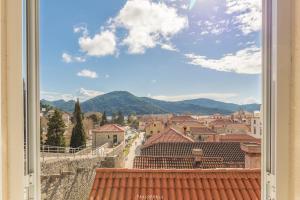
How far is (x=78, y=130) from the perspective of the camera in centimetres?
99

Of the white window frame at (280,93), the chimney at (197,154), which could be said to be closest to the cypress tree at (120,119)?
the chimney at (197,154)

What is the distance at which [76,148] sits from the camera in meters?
0.99

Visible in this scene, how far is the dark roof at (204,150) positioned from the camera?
101 cm

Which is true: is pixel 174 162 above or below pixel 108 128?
below

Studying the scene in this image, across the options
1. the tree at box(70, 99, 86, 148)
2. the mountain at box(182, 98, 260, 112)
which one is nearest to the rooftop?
the mountain at box(182, 98, 260, 112)

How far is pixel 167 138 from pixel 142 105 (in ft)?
0.57

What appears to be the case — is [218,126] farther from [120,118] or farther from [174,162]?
[120,118]

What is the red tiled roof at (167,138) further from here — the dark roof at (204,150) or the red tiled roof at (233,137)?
the red tiled roof at (233,137)

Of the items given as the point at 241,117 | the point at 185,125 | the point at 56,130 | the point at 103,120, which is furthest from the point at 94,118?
the point at 241,117

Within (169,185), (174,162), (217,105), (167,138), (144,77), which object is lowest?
(169,185)

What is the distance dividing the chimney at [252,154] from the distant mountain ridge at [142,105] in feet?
0.45

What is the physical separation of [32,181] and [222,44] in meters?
0.86

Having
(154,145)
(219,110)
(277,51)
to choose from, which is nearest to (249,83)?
(219,110)

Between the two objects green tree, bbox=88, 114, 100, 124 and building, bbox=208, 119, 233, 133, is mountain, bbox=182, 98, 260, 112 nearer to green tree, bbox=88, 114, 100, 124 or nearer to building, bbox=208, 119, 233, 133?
building, bbox=208, 119, 233, 133
